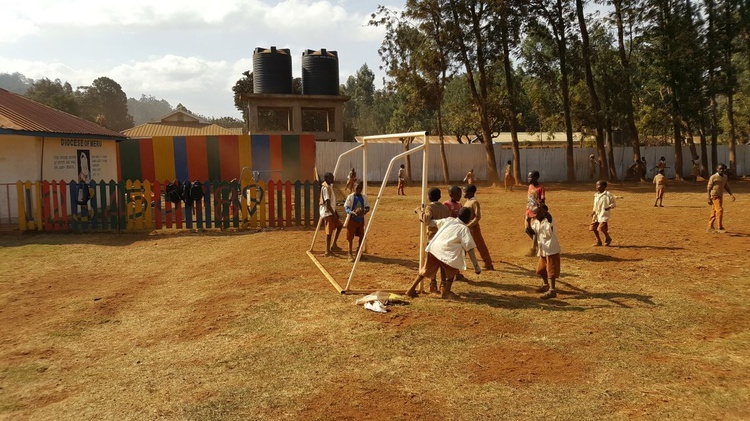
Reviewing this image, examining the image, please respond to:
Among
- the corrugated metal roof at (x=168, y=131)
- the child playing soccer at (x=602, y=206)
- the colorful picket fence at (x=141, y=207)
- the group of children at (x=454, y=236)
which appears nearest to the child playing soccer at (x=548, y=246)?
the group of children at (x=454, y=236)

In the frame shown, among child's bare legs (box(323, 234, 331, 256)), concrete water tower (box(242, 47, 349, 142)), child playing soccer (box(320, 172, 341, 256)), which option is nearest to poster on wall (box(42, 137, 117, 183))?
child playing soccer (box(320, 172, 341, 256))

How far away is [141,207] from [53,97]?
64.5m

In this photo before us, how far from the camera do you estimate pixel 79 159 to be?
19.0 meters

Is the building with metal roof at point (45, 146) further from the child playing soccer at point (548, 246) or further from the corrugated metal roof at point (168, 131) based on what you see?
the corrugated metal roof at point (168, 131)

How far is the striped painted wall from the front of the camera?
25.9 m

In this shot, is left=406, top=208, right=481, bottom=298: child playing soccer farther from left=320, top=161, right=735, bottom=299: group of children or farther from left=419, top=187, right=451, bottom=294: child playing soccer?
left=419, top=187, right=451, bottom=294: child playing soccer

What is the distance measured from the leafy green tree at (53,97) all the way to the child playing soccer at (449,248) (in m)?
70.1

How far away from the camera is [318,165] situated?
105ft

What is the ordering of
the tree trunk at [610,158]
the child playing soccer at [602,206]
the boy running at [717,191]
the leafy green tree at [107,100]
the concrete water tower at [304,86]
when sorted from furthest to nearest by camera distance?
the leafy green tree at [107,100] < the concrete water tower at [304,86] < the tree trunk at [610,158] < the boy running at [717,191] < the child playing soccer at [602,206]

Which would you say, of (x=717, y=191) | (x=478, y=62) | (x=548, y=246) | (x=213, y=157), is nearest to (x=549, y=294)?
(x=548, y=246)

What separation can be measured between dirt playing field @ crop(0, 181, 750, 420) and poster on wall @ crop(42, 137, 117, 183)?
238 inches

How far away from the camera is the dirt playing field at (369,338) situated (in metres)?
4.96

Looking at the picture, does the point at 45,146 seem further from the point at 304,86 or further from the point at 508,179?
the point at 304,86

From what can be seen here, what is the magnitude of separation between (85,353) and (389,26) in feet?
93.0
